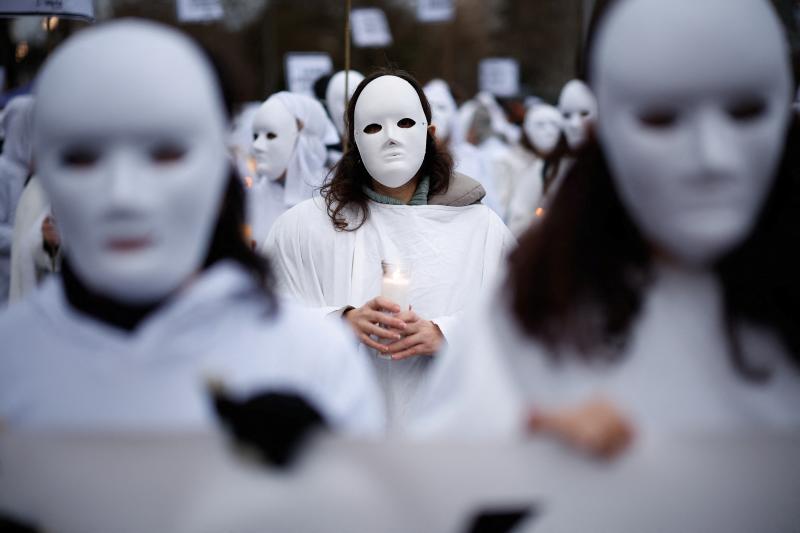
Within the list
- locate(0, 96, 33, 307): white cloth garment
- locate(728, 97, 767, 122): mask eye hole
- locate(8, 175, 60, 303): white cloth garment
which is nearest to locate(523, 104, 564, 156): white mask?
locate(0, 96, 33, 307): white cloth garment

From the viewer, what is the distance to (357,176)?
3.96 metres

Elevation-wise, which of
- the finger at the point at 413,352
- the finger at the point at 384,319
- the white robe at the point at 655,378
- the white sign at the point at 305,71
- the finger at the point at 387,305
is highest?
the white robe at the point at 655,378

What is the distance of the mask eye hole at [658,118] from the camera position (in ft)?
5.65

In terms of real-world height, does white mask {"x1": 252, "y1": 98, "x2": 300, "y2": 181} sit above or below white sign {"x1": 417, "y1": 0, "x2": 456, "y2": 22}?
below

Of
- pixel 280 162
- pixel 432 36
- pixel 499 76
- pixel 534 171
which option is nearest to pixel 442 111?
pixel 534 171

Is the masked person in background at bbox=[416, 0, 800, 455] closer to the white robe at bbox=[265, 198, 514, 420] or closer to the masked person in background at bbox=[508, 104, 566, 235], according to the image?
the white robe at bbox=[265, 198, 514, 420]

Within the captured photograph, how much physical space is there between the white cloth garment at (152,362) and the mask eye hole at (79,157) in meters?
0.27

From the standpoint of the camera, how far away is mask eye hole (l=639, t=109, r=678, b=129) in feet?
5.65

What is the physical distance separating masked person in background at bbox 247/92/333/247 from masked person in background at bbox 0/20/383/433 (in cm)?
425

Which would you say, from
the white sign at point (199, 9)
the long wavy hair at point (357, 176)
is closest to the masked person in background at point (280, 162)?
the long wavy hair at point (357, 176)

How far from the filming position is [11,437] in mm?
1682

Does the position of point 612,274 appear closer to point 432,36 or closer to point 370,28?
point 370,28

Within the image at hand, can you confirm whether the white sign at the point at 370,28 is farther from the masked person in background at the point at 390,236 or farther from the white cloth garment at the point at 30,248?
the masked person in background at the point at 390,236

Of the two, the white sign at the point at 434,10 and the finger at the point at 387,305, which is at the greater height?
the white sign at the point at 434,10
